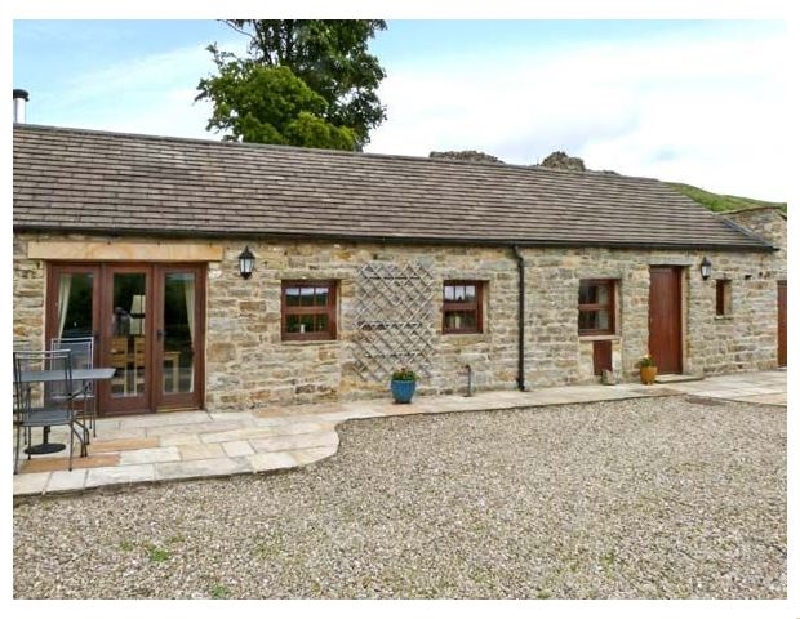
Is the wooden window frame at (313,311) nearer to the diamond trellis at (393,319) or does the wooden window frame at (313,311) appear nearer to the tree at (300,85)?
the diamond trellis at (393,319)

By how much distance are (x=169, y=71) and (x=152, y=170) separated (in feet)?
7.70

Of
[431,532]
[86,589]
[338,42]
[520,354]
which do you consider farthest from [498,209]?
[338,42]

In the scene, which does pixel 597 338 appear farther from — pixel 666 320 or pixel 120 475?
pixel 120 475

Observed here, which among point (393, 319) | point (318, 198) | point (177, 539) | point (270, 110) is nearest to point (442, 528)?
point (177, 539)

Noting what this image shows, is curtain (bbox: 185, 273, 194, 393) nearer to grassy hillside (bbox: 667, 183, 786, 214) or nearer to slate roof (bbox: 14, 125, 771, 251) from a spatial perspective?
slate roof (bbox: 14, 125, 771, 251)

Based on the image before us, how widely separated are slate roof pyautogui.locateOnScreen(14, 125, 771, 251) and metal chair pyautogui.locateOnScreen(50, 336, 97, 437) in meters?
1.58

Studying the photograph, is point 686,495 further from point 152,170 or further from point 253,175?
point 152,170

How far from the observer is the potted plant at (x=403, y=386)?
30.5 ft

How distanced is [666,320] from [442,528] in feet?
31.8

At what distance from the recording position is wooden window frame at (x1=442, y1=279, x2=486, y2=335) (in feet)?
33.8

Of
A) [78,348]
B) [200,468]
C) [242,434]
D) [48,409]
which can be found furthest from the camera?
[78,348]

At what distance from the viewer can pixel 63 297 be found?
8.09m

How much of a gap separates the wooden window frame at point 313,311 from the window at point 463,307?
2.08 meters

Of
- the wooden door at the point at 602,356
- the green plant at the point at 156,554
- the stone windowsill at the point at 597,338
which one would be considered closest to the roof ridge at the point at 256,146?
the stone windowsill at the point at 597,338
